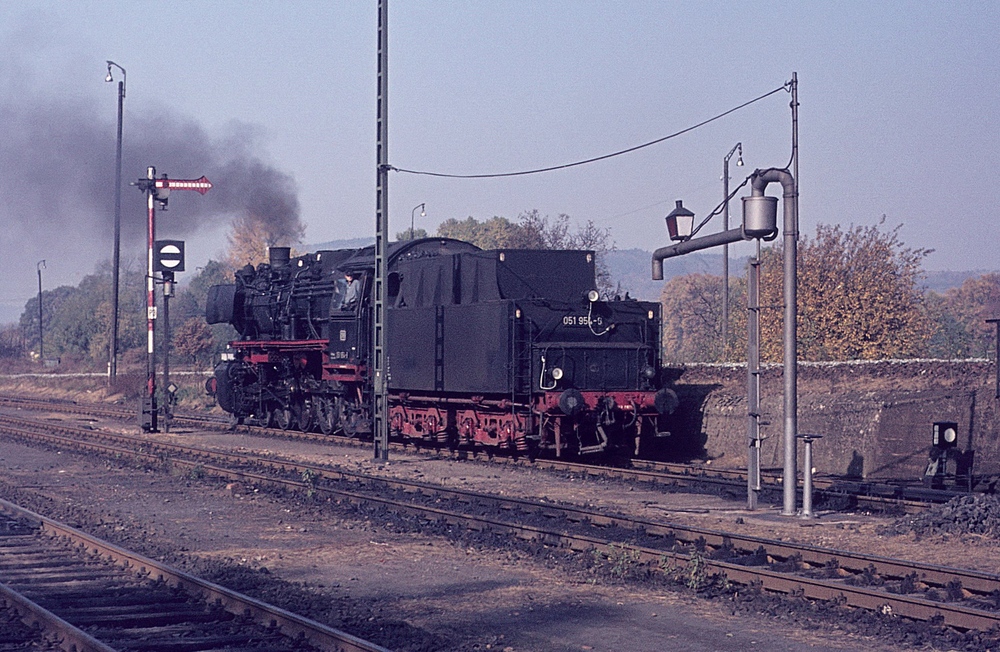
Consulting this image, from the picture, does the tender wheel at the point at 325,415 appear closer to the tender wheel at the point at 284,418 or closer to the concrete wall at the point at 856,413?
the tender wheel at the point at 284,418

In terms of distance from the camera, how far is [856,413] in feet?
57.1

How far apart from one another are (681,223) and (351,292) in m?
9.24

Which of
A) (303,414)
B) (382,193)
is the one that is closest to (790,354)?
(382,193)

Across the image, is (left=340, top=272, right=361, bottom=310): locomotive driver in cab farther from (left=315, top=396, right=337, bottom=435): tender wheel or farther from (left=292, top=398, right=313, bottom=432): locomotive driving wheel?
(left=292, top=398, right=313, bottom=432): locomotive driving wheel

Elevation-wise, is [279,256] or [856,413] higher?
[279,256]

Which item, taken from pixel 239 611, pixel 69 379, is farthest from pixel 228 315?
pixel 69 379

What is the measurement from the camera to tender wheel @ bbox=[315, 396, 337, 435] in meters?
24.0

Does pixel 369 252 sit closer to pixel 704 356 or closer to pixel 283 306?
pixel 283 306

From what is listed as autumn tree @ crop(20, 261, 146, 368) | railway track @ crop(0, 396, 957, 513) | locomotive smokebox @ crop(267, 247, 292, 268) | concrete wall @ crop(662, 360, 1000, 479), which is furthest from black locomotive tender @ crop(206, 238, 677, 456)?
autumn tree @ crop(20, 261, 146, 368)

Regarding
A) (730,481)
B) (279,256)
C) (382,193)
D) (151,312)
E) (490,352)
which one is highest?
(382,193)

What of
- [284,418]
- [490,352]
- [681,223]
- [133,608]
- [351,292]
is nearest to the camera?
[133,608]

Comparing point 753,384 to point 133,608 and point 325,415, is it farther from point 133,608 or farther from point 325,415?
point 325,415

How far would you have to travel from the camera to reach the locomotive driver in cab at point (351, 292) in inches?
860

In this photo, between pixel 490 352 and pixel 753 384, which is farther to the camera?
pixel 490 352
